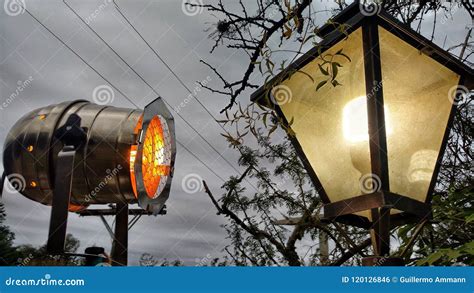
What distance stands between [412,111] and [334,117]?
1.03 feet

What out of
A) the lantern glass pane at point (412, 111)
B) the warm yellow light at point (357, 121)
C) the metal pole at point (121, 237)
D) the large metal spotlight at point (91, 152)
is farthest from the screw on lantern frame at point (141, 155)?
the lantern glass pane at point (412, 111)

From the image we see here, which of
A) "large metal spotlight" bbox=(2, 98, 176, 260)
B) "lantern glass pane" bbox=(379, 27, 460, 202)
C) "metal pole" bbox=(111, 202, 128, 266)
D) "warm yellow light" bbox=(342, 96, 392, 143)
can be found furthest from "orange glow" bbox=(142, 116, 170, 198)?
"lantern glass pane" bbox=(379, 27, 460, 202)

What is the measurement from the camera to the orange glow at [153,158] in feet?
7.12

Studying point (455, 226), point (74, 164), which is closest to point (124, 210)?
point (74, 164)

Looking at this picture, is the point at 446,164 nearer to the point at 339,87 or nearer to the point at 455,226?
the point at 455,226

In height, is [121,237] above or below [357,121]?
below

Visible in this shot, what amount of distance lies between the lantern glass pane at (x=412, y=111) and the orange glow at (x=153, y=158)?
1.24m

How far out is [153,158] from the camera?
2.25 m

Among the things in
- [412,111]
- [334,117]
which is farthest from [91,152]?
[412,111]

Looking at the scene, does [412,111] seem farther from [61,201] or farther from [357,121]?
[61,201]

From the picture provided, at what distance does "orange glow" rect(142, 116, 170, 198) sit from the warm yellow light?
1.06 meters

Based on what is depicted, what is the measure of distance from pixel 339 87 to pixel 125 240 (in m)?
1.37

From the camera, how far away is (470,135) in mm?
2965

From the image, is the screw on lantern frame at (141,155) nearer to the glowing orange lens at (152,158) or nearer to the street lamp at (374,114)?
the glowing orange lens at (152,158)
